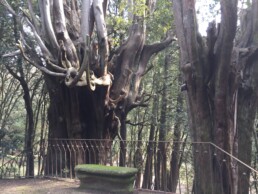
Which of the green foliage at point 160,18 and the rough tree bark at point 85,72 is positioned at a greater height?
the green foliage at point 160,18

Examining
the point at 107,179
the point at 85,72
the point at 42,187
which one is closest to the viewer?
the point at 107,179

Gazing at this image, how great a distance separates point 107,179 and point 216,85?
3.07 metres

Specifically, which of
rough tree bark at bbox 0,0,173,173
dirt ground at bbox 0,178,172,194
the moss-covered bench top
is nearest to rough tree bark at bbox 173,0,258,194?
the moss-covered bench top

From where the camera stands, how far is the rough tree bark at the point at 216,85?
6.06m

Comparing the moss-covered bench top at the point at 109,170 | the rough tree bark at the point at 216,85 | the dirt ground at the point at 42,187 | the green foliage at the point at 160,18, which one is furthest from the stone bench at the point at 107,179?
the green foliage at the point at 160,18

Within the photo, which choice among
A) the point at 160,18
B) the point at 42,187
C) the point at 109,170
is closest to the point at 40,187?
the point at 42,187

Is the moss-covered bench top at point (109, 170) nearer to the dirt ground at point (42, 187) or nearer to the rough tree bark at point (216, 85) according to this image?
the dirt ground at point (42, 187)

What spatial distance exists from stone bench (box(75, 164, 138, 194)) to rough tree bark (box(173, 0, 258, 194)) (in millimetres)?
1478

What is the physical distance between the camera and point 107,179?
7320 millimetres

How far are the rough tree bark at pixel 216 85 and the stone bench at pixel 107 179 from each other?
148 cm

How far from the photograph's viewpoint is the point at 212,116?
6457mm

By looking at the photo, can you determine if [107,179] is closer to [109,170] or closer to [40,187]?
[109,170]

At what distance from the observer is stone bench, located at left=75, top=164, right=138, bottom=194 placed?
7132mm

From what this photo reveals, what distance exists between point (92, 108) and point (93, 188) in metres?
3.78
